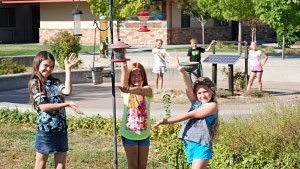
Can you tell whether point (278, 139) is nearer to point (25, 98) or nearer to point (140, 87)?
point (140, 87)

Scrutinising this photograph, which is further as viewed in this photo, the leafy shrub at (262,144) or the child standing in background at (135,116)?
the leafy shrub at (262,144)

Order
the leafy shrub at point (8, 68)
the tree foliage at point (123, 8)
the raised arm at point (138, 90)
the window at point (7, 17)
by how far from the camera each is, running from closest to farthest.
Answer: the raised arm at point (138, 90), the leafy shrub at point (8, 68), the tree foliage at point (123, 8), the window at point (7, 17)

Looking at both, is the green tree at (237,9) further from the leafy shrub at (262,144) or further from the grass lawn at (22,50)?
the leafy shrub at (262,144)

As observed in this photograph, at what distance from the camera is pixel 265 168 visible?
823 cm

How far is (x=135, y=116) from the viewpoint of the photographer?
7617mm

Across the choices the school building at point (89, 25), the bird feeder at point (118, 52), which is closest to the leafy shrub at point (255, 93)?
the bird feeder at point (118, 52)

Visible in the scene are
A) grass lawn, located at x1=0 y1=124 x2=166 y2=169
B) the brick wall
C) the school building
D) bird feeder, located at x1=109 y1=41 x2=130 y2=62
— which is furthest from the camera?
the school building

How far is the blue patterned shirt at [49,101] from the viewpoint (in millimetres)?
7141

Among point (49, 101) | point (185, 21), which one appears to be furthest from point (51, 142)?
point (185, 21)

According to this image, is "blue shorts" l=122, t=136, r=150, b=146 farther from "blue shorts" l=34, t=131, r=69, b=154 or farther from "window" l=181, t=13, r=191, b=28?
"window" l=181, t=13, r=191, b=28

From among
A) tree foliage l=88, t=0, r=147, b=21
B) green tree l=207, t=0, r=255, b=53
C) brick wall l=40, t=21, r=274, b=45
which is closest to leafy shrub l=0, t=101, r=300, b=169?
green tree l=207, t=0, r=255, b=53

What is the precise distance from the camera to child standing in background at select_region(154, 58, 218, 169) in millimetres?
6789

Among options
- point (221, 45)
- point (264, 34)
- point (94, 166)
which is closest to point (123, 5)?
point (221, 45)

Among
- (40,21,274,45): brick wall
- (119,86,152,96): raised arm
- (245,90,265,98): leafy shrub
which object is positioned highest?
(40,21,274,45): brick wall
